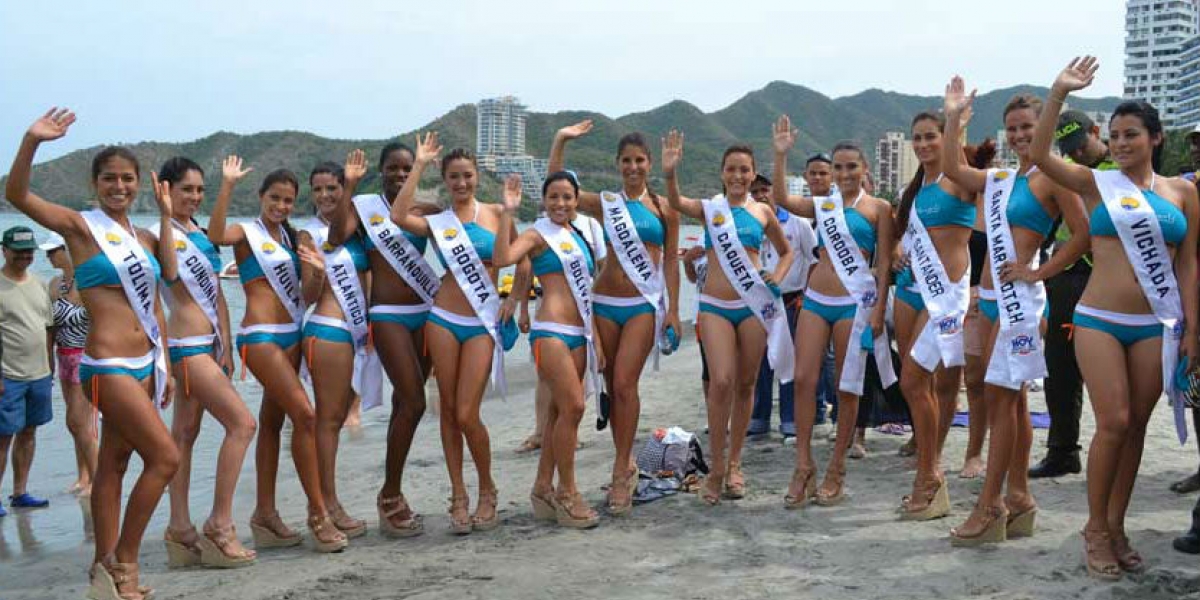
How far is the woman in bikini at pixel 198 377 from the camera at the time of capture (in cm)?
543

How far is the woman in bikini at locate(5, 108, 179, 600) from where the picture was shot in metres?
4.89

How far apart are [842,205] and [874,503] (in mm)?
1897

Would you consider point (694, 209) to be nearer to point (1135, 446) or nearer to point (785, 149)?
point (785, 149)

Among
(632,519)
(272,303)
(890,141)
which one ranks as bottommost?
(632,519)

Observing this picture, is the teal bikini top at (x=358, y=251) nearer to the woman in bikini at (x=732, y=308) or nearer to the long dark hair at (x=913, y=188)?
the woman in bikini at (x=732, y=308)

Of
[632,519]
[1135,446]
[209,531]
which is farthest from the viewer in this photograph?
[632,519]

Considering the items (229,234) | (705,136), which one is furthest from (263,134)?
(229,234)

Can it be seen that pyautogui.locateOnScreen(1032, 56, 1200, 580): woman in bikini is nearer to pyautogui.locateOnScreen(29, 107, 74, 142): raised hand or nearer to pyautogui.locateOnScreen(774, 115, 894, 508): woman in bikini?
pyautogui.locateOnScreen(774, 115, 894, 508): woman in bikini

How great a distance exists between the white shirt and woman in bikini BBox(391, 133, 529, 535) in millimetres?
2453

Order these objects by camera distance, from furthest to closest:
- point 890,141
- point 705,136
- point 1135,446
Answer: point 705,136 → point 890,141 → point 1135,446

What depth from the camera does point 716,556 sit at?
545 cm

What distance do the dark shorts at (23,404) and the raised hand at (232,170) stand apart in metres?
2.95

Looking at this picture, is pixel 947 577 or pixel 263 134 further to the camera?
pixel 263 134

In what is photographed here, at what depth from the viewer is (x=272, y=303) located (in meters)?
5.80
